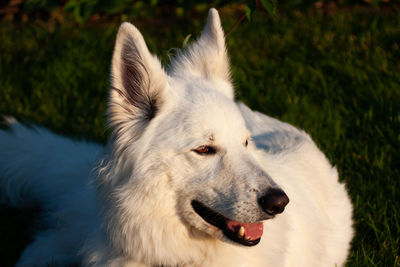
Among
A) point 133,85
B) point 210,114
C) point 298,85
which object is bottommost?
point 298,85

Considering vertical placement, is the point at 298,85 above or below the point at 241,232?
below

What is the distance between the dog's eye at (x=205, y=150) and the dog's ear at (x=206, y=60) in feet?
1.80

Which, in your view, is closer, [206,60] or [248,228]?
[248,228]

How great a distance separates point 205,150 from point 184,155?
0.36 feet

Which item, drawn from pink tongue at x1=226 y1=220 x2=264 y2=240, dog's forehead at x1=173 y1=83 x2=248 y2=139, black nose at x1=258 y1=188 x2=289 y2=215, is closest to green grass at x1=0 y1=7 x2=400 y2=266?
pink tongue at x1=226 y1=220 x2=264 y2=240

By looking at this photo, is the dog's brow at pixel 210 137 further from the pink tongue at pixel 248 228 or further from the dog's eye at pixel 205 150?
→ the pink tongue at pixel 248 228

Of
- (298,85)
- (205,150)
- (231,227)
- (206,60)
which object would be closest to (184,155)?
(205,150)

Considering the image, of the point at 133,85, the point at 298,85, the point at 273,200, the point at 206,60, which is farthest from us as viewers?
the point at 298,85

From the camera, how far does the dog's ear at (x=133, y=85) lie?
2332mm

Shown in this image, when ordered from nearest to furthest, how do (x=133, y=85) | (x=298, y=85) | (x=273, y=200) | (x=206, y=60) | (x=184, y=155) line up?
(x=273, y=200)
(x=184, y=155)
(x=133, y=85)
(x=206, y=60)
(x=298, y=85)

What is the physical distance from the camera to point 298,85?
5281mm

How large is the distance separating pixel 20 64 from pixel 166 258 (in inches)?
163

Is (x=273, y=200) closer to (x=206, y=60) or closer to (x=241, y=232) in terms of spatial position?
(x=241, y=232)

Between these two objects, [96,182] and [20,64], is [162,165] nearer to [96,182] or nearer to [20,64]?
[96,182]
